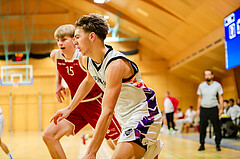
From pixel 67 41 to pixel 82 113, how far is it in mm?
840

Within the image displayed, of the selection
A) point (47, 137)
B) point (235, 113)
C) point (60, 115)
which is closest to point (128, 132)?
point (60, 115)

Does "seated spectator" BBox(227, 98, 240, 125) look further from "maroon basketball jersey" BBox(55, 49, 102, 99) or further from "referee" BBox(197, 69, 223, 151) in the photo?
"maroon basketball jersey" BBox(55, 49, 102, 99)

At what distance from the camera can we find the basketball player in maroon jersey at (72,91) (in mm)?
3260

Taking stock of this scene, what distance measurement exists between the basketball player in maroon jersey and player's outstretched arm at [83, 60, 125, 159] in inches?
55.7

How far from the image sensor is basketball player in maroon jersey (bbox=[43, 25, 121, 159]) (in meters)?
3.26

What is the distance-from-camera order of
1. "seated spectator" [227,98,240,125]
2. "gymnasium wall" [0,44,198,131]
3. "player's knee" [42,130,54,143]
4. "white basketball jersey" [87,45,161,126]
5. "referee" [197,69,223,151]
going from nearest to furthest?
"white basketball jersey" [87,45,161,126] → "player's knee" [42,130,54,143] → "referee" [197,69,223,151] → "seated spectator" [227,98,240,125] → "gymnasium wall" [0,44,198,131]

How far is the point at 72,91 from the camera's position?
362cm

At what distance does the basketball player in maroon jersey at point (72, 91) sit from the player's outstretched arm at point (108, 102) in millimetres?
1415

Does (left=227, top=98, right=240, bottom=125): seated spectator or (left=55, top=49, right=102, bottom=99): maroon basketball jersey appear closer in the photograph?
(left=55, top=49, right=102, bottom=99): maroon basketball jersey

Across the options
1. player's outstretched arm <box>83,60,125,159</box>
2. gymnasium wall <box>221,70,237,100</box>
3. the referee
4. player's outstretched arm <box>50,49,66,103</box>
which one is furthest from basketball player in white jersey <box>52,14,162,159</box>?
gymnasium wall <box>221,70,237,100</box>

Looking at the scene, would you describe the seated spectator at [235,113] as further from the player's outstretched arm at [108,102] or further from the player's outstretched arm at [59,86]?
the player's outstretched arm at [108,102]

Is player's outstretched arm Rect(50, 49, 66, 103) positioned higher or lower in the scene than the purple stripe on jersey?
higher

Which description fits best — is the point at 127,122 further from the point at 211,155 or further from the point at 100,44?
the point at 211,155

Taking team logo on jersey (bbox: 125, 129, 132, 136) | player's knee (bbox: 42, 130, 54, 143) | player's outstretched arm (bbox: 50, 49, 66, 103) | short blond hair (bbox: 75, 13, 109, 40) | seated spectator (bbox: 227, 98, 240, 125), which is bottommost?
seated spectator (bbox: 227, 98, 240, 125)
